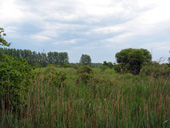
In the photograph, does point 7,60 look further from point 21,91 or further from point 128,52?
point 128,52

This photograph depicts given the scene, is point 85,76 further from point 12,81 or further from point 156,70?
point 12,81

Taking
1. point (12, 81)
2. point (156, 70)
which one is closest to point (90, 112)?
point (12, 81)

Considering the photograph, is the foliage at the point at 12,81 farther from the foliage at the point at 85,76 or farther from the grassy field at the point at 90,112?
the foliage at the point at 85,76

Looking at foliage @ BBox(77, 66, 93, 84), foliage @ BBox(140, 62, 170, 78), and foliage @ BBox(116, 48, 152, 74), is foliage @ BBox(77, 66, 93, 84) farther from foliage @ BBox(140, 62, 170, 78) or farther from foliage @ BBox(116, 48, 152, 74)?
foliage @ BBox(116, 48, 152, 74)

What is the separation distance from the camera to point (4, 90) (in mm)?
3273

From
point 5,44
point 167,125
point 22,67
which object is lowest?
point 167,125

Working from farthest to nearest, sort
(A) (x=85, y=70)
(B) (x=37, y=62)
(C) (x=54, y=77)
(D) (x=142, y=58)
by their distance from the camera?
(D) (x=142, y=58) < (A) (x=85, y=70) < (C) (x=54, y=77) < (B) (x=37, y=62)

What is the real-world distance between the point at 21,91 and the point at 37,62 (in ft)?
3.66

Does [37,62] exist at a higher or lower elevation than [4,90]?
higher

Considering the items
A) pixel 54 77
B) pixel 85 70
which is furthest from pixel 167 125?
pixel 85 70

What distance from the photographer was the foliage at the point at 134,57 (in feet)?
38.0

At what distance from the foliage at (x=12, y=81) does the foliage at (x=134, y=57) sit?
28.3 ft

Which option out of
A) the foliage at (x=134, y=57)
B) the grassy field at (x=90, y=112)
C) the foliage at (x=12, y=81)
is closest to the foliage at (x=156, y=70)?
the grassy field at (x=90, y=112)

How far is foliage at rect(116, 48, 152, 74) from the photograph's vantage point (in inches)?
456
